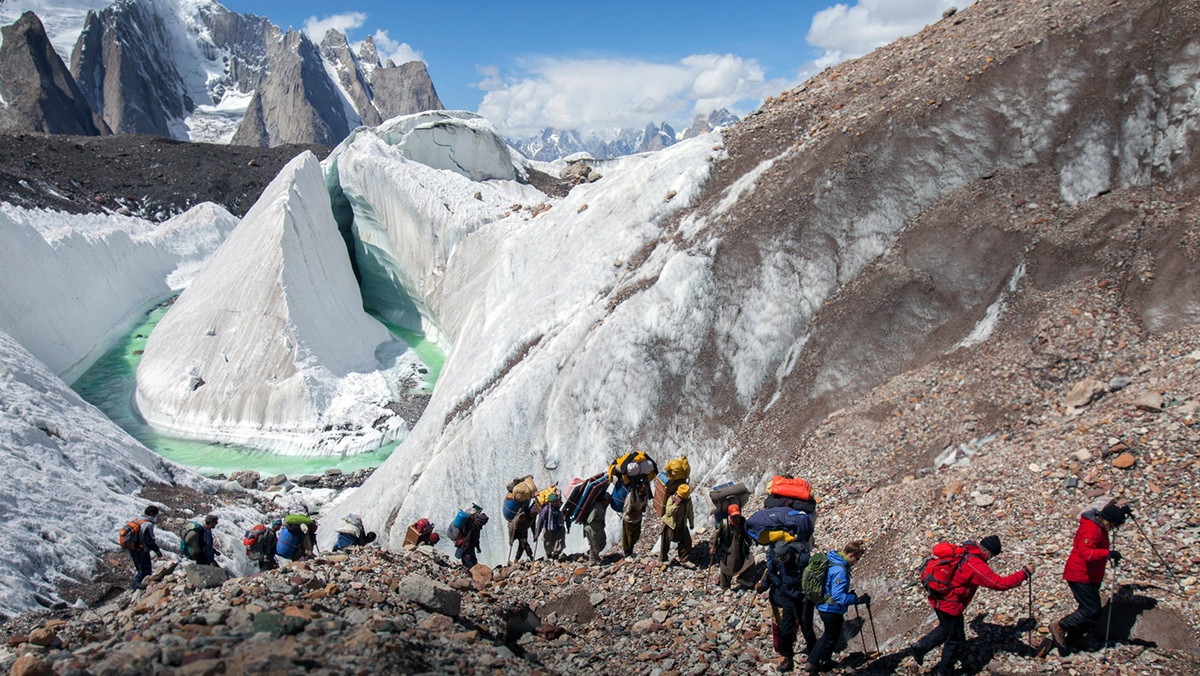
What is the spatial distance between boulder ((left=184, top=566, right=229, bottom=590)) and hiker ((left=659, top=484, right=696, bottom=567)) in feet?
18.4

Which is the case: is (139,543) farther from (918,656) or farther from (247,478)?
(918,656)

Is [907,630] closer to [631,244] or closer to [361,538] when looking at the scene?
[361,538]

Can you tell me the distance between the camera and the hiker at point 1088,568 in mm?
5516

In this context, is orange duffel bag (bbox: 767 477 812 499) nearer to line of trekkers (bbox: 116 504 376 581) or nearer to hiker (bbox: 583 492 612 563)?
hiker (bbox: 583 492 612 563)

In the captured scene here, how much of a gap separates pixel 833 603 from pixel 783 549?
62cm

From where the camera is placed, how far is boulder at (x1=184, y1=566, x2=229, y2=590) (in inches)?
312

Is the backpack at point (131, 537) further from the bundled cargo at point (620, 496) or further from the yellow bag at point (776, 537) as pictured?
the yellow bag at point (776, 537)

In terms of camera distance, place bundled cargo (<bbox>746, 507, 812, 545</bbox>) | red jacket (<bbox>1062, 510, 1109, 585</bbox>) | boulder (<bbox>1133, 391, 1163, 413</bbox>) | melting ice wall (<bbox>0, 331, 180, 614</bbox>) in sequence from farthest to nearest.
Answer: melting ice wall (<bbox>0, 331, 180, 614</bbox>), boulder (<bbox>1133, 391, 1163, 413</bbox>), bundled cargo (<bbox>746, 507, 812, 545</bbox>), red jacket (<bbox>1062, 510, 1109, 585</bbox>)


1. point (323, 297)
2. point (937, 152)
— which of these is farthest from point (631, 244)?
point (323, 297)

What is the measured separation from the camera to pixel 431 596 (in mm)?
→ 6996

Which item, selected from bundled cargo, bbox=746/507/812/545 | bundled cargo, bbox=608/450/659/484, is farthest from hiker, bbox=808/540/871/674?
bundled cargo, bbox=608/450/659/484

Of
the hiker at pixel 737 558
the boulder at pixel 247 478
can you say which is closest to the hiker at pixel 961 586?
the hiker at pixel 737 558

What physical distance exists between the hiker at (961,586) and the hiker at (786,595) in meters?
1.12

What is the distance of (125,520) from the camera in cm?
1429
